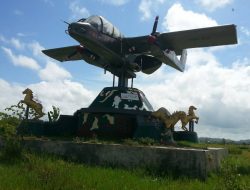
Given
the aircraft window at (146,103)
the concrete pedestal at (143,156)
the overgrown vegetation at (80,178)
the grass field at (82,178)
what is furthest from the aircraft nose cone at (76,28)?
the grass field at (82,178)

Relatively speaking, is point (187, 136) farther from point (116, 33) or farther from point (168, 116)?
point (116, 33)

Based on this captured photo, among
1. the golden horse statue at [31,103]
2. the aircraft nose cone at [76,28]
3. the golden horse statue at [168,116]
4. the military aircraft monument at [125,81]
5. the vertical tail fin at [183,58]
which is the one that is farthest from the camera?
the vertical tail fin at [183,58]

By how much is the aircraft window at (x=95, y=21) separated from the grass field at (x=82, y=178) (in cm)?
926

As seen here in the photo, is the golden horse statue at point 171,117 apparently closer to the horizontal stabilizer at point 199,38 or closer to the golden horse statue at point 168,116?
the golden horse statue at point 168,116

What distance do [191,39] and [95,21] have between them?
588 centimetres

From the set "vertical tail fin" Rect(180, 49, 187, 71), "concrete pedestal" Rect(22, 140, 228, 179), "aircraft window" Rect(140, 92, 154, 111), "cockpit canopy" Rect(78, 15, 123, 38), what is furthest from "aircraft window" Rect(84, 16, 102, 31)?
"vertical tail fin" Rect(180, 49, 187, 71)

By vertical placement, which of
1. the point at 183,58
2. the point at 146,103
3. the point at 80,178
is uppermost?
the point at 183,58

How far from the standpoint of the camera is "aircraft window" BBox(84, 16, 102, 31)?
2012 cm

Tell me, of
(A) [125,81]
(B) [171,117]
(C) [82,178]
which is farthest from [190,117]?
(C) [82,178]

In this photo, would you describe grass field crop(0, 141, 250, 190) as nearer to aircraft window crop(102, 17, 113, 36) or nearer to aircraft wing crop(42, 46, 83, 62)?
aircraft window crop(102, 17, 113, 36)

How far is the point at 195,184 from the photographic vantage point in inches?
413

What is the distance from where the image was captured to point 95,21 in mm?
20312

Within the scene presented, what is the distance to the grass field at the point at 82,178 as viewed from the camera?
8917 mm

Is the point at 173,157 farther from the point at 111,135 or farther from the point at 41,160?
the point at 111,135
